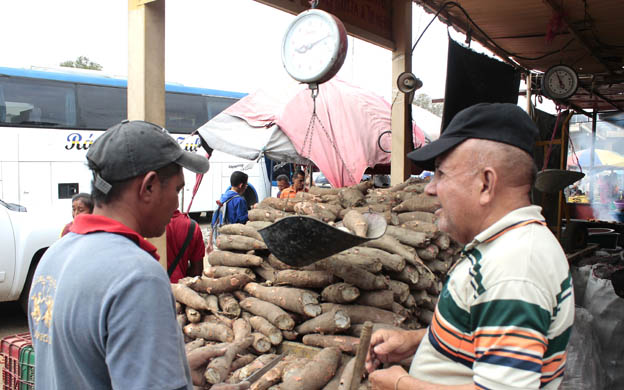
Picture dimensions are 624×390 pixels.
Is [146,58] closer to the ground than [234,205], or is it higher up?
higher up

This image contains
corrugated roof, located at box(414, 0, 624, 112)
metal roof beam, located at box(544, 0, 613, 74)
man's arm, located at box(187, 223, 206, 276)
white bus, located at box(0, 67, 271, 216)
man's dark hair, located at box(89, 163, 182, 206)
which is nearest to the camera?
man's dark hair, located at box(89, 163, 182, 206)

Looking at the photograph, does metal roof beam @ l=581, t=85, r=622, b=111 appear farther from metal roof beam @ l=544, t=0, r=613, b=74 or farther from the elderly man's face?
the elderly man's face

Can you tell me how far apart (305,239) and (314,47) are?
1813 millimetres

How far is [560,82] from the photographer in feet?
22.2

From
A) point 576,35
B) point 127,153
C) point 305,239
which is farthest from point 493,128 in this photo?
point 576,35

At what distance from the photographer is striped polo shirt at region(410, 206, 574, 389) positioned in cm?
109

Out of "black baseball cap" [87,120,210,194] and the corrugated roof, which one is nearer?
"black baseball cap" [87,120,210,194]

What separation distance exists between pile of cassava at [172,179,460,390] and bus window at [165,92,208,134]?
11.8 m

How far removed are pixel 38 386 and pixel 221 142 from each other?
6.19m

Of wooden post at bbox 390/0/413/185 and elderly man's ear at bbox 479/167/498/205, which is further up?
wooden post at bbox 390/0/413/185

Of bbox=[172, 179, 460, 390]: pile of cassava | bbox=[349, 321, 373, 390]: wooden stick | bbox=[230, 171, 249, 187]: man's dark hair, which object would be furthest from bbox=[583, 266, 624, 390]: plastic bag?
bbox=[230, 171, 249, 187]: man's dark hair

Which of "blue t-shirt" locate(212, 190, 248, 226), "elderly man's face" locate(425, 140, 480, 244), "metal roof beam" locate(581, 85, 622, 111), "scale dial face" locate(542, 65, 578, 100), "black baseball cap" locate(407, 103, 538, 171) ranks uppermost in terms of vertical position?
"metal roof beam" locate(581, 85, 622, 111)

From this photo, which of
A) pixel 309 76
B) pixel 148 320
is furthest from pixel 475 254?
pixel 309 76

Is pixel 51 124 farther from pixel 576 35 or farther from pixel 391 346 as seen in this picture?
pixel 391 346
